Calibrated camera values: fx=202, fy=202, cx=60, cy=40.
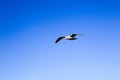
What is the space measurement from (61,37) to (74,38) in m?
3.61

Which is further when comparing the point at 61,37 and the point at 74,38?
the point at 61,37

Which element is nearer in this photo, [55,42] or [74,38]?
[74,38]

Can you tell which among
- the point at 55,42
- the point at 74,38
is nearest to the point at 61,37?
the point at 55,42

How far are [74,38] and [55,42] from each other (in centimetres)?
468

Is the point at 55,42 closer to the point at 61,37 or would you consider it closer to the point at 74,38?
the point at 61,37

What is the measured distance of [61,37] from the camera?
27.6m

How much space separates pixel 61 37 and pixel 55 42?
51.6 inches

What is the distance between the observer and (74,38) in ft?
80.0

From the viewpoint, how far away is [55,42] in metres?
28.4
